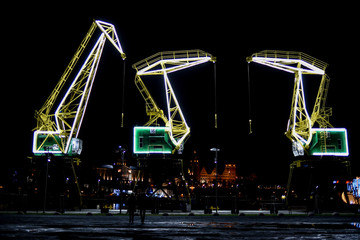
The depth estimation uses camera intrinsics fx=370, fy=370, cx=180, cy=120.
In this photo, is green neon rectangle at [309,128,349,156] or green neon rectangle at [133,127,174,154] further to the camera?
green neon rectangle at [309,128,349,156]

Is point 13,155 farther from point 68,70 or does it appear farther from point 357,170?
point 357,170

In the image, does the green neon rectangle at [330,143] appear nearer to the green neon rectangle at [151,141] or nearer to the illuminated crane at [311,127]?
the illuminated crane at [311,127]

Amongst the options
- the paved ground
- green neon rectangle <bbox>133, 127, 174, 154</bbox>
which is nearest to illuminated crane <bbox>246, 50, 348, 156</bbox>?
green neon rectangle <bbox>133, 127, 174, 154</bbox>

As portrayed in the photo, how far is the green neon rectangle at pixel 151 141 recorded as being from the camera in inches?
2398

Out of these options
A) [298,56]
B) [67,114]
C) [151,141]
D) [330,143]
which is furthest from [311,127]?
[67,114]

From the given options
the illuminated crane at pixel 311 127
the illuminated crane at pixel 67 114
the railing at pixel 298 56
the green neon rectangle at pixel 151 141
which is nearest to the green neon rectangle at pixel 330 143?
the illuminated crane at pixel 311 127

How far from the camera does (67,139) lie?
64375mm

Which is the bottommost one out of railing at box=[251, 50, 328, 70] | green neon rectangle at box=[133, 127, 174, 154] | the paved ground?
the paved ground

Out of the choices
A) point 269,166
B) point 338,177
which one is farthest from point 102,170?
point 338,177

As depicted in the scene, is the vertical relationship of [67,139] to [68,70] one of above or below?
below

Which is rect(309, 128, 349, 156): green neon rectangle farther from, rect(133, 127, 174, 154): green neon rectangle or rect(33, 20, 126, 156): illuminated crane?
rect(33, 20, 126, 156): illuminated crane

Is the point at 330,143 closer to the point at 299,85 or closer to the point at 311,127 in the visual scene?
the point at 311,127

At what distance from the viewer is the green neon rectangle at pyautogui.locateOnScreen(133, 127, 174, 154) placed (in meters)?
60.9

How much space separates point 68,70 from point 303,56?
131 ft
